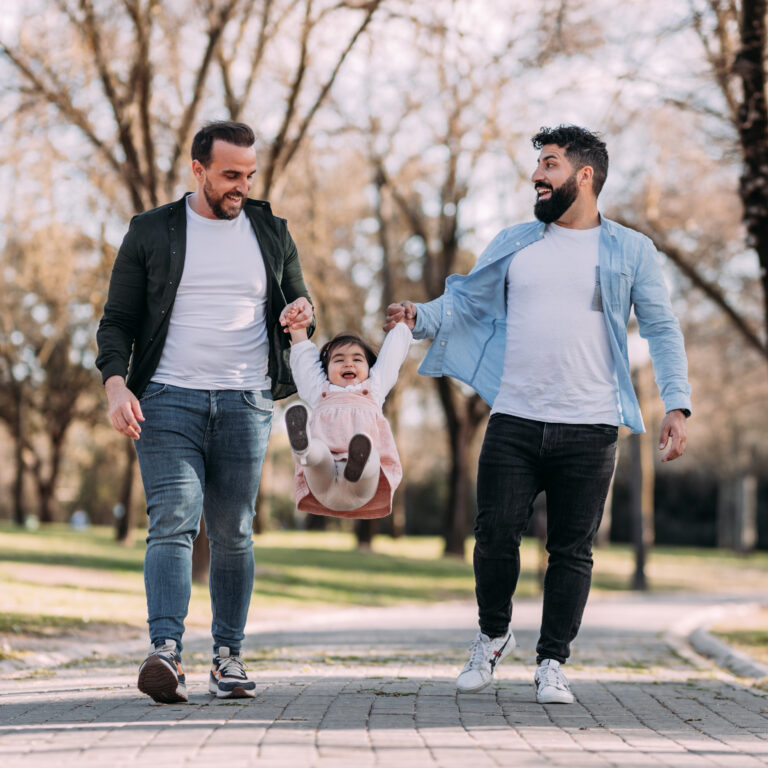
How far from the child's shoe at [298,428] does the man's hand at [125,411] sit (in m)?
0.62

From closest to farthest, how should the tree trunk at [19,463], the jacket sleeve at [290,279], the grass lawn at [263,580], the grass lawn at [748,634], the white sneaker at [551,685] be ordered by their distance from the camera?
1. the white sneaker at [551,685]
2. the jacket sleeve at [290,279]
3. the grass lawn at [748,634]
4. the grass lawn at [263,580]
5. the tree trunk at [19,463]

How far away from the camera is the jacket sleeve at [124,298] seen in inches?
210

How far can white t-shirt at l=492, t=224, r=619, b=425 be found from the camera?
5641mm

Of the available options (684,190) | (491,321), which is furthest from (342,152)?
(491,321)

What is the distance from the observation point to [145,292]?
5406 millimetres

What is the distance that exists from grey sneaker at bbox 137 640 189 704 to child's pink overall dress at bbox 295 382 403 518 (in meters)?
0.85

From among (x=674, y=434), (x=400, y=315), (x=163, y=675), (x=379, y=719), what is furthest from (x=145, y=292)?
(x=674, y=434)

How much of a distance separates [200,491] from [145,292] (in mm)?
913

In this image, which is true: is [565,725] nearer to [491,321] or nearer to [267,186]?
[491,321]

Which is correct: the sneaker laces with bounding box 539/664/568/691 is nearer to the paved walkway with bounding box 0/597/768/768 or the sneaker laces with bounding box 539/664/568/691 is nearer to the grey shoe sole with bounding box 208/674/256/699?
the paved walkway with bounding box 0/597/768/768

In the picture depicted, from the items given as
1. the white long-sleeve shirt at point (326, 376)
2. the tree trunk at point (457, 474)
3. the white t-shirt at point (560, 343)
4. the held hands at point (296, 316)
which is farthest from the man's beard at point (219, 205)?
the tree trunk at point (457, 474)

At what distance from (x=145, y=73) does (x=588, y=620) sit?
8464mm

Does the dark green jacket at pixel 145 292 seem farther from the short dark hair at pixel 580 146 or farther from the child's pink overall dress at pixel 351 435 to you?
the short dark hair at pixel 580 146

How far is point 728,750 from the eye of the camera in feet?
15.1
